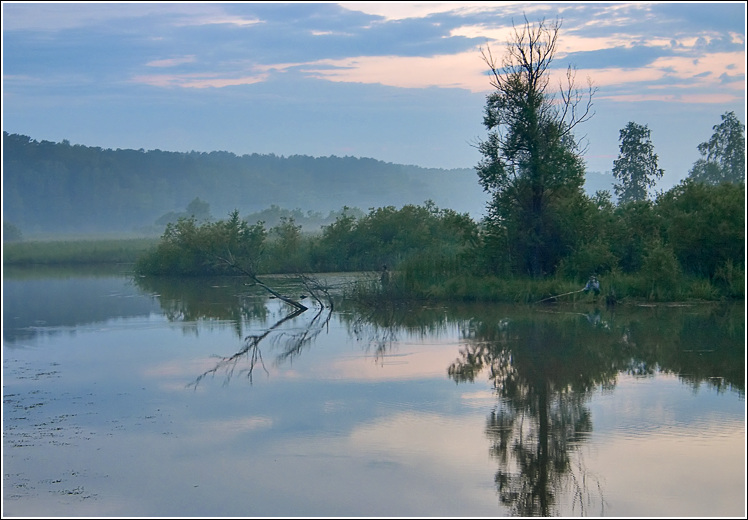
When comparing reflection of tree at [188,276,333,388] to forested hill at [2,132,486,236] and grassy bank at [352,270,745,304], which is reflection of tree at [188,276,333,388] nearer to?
→ grassy bank at [352,270,745,304]

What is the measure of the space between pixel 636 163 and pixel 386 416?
37.5 metres

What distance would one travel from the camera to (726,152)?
46.5 meters

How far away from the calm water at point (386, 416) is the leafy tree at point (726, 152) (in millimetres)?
26803

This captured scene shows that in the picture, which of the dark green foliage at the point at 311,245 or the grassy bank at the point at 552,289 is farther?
the dark green foliage at the point at 311,245

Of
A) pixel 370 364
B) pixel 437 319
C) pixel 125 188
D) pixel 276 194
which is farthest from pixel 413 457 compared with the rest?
pixel 276 194

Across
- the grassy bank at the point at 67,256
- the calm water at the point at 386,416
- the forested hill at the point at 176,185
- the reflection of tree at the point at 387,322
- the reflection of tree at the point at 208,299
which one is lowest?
the calm water at the point at 386,416

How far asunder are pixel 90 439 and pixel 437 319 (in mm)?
10470

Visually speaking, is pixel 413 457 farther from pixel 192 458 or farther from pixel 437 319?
pixel 437 319

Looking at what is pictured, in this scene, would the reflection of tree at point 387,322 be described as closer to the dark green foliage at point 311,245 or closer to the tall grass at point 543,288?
the tall grass at point 543,288

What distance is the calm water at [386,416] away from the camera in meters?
7.93

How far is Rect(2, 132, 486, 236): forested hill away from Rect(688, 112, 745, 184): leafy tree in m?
50.8

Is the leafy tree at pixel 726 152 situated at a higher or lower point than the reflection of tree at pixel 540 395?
higher

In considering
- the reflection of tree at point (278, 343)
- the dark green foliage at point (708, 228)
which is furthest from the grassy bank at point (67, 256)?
the dark green foliage at point (708, 228)

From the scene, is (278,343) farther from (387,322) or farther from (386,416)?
(386,416)
